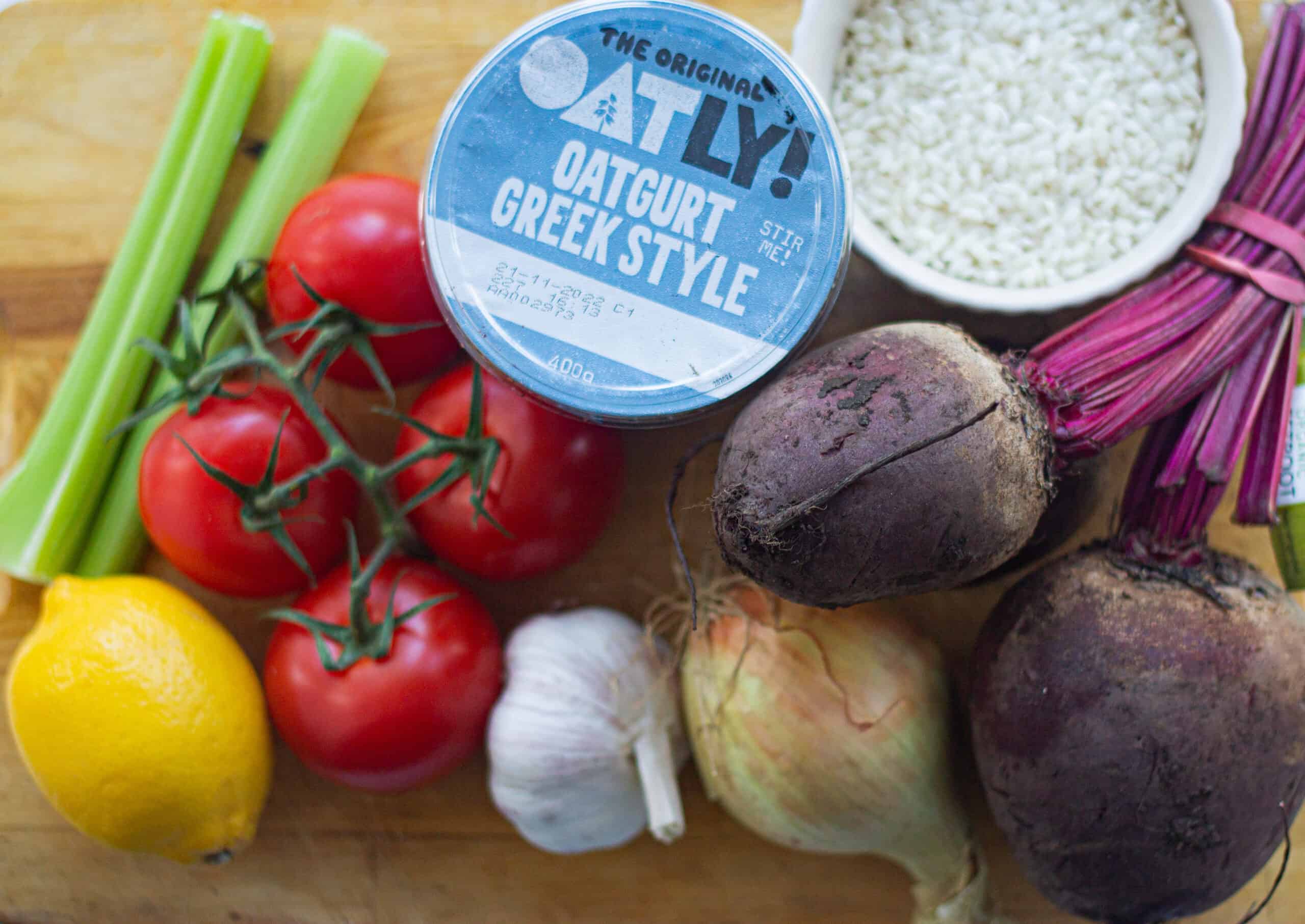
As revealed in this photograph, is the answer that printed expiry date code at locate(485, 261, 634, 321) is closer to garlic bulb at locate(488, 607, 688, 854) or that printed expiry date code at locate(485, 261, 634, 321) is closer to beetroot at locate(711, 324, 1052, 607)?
beetroot at locate(711, 324, 1052, 607)

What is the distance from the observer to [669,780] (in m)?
0.99

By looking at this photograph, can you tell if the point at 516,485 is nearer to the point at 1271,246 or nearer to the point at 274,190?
the point at 274,190

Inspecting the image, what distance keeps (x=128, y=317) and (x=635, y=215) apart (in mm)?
585

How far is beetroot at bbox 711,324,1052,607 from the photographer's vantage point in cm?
72

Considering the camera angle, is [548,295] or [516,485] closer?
[548,295]

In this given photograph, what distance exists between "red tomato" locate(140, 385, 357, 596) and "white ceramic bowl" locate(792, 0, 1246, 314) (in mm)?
577

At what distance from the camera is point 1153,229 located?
3.07 ft

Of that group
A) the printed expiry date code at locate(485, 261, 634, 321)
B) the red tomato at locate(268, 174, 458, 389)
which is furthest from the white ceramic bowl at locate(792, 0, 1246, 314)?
the red tomato at locate(268, 174, 458, 389)

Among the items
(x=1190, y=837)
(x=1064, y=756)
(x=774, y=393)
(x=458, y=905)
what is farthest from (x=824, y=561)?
(x=458, y=905)

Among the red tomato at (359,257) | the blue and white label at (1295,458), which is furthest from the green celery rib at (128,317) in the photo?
the blue and white label at (1295,458)

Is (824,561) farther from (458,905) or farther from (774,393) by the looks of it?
(458,905)

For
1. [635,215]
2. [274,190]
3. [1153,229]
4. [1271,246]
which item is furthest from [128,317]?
[1271,246]

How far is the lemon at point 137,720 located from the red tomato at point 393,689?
0.06 metres

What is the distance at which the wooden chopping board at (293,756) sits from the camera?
1062mm
